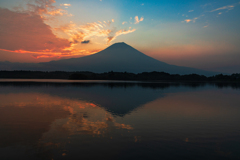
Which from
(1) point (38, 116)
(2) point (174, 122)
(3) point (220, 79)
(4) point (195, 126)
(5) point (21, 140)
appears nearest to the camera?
(5) point (21, 140)

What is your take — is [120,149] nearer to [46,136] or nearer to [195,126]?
[46,136]

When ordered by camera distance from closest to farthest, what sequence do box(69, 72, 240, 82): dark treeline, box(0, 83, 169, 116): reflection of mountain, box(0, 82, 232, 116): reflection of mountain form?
box(0, 83, 169, 116): reflection of mountain, box(0, 82, 232, 116): reflection of mountain, box(69, 72, 240, 82): dark treeline

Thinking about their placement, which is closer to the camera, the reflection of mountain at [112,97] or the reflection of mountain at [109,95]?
the reflection of mountain at [112,97]

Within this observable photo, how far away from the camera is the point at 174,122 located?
1106 centimetres

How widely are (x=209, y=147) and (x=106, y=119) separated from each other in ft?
20.2

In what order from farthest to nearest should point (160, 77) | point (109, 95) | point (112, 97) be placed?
point (160, 77) < point (109, 95) < point (112, 97)

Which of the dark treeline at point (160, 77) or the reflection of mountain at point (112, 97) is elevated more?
the dark treeline at point (160, 77)

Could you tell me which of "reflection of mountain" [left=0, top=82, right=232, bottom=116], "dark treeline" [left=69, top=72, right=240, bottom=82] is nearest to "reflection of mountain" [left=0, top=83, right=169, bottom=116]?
"reflection of mountain" [left=0, top=82, right=232, bottom=116]

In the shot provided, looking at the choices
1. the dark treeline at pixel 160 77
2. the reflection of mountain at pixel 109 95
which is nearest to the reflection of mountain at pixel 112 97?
the reflection of mountain at pixel 109 95

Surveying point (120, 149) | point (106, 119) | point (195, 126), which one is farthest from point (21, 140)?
point (195, 126)

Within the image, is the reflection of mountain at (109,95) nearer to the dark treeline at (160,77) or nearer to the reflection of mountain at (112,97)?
the reflection of mountain at (112,97)

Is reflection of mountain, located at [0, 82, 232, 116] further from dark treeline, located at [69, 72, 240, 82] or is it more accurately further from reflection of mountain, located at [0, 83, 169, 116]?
dark treeline, located at [69, 72, 240, 82]

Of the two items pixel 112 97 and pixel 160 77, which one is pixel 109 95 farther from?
pixel 160 77

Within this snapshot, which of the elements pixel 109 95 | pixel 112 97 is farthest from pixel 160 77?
pixel 112 97
